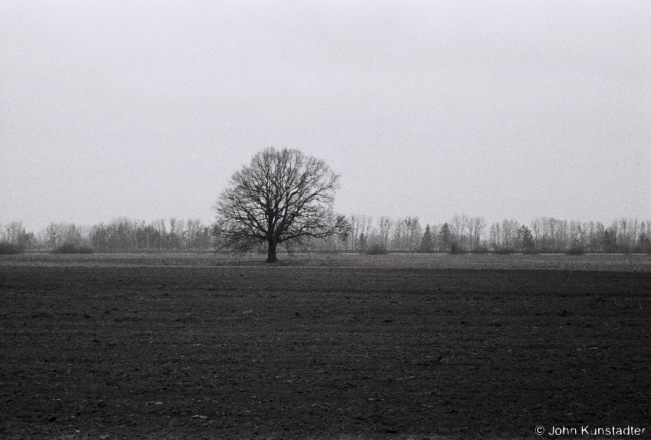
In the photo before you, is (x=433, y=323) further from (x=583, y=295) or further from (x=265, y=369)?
(x=583, y=295)

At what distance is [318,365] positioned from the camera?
10.9m

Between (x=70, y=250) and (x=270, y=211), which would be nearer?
(x=270, y=211)

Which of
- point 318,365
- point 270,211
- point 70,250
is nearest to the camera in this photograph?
point 318,365

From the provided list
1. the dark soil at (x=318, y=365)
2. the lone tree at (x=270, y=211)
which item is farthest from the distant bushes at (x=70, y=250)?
the dark soil at (x=318, y=365)

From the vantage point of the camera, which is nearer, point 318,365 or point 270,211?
point 318,365

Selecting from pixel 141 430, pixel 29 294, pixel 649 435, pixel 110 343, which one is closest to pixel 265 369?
pixel 141 430

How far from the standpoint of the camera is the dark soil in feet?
26.6

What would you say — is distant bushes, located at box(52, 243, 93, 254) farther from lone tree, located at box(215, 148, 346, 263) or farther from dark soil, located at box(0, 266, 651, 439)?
dark soil, located at box(0, 266, 651, 439)

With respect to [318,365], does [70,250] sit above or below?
above

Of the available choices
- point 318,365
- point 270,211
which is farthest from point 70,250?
point 318,365

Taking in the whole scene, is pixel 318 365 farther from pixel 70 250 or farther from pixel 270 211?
pixel 70 250

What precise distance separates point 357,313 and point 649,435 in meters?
10.2

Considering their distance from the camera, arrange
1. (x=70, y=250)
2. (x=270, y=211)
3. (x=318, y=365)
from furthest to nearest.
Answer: (x=70, y=250) < (x=270, y=211) < (x=318, y=365)

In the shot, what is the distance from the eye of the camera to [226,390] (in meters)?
9.42
